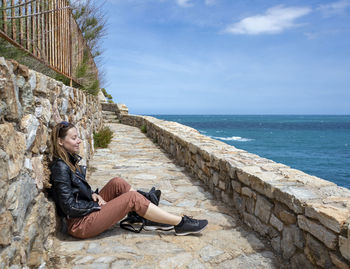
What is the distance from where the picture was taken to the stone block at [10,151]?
5.15 feet

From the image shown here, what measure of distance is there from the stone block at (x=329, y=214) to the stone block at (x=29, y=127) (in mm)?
2035

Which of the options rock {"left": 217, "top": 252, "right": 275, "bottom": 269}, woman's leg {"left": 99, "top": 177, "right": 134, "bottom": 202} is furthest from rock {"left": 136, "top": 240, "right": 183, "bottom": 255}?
woman's leg {"left": 99, "top": 177, "right": 134, "bottom": 202}

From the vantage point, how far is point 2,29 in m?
2.35

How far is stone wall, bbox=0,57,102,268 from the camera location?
5.27 ft

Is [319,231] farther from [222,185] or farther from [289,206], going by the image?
[222,185]

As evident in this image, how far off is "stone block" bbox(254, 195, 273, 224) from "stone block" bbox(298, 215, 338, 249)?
0.48m

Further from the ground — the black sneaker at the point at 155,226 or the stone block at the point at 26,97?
the stone block at the point at 26,97

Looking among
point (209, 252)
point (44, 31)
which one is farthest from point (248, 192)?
point (44, 31)

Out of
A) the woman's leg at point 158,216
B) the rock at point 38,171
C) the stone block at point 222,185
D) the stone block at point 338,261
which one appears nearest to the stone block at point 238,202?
the stone block at point 222,185

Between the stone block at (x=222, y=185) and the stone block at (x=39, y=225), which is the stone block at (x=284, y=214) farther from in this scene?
the stone block at (x=39, y=225)

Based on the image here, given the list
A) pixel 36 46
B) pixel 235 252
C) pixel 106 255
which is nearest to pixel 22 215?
pixel 106 255

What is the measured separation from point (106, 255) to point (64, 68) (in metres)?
3.30

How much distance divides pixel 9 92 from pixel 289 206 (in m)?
2.15

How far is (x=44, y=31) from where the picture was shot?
3418 millimetres
